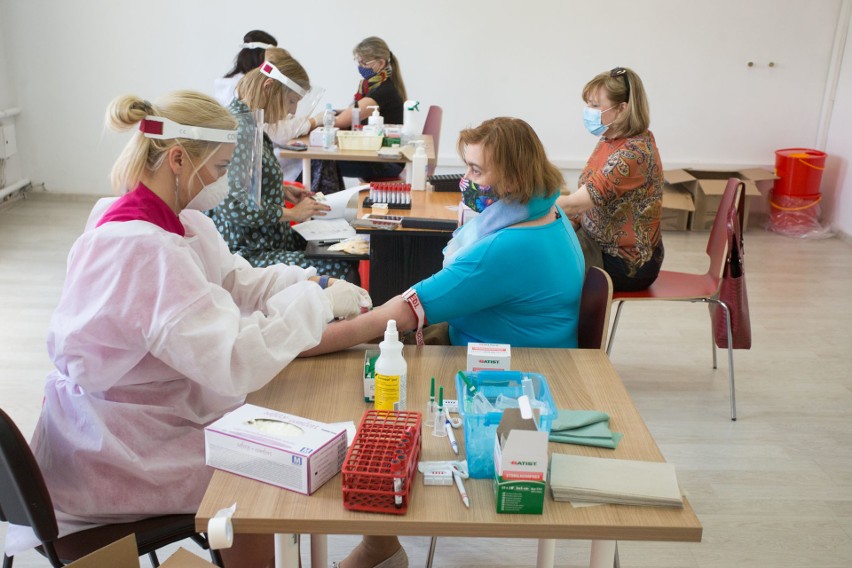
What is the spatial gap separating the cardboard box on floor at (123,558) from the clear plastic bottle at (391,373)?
1.37 ft

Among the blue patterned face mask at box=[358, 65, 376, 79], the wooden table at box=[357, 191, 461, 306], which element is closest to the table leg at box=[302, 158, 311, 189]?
the blue patterned face mask at box=[358, 65, 376, 79]

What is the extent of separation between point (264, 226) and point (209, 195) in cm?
131

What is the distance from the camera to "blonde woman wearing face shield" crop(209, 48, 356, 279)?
2.94 m

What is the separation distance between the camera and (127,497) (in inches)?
63.2

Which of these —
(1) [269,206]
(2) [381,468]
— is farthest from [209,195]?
(1) [269,206]

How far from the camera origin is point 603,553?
1.39m

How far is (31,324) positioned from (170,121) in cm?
247

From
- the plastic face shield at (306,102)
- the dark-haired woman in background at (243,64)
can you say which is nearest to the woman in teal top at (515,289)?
the plastic face shield at (306,102)

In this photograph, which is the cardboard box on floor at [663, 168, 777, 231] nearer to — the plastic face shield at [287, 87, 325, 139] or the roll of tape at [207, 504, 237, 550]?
the plastic face shield at [287, 87, 325, 139]

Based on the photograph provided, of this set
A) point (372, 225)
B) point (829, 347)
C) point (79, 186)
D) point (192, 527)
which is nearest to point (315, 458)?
point (192, 527)

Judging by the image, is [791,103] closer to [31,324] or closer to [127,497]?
[31,324]

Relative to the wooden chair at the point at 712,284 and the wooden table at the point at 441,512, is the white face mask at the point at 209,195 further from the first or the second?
the wooden chair at the point at 712,284

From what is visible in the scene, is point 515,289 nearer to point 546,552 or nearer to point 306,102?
point 546,552

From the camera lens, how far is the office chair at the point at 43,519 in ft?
4.57
